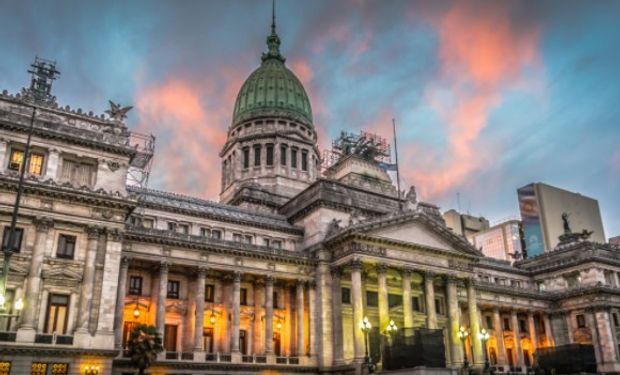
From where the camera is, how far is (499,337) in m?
75.6

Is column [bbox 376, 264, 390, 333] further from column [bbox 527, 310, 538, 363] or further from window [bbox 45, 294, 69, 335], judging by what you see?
column [bbox 527, 310, 538, 363]

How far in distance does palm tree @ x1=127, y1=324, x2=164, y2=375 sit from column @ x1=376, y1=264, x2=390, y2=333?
2335 centimetres

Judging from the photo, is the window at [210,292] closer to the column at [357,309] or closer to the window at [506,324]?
the column at [357,309]

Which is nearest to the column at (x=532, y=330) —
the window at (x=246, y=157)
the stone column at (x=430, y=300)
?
the stone column at (x=430, y=300)

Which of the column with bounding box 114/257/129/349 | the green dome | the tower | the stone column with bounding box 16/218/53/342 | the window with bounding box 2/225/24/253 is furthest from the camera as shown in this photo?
the green dome

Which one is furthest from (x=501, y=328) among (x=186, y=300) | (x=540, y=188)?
(x=540, y=188)

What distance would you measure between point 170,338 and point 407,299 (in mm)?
24441

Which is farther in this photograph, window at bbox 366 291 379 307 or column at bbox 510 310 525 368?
column at bbox 510 310 525 368

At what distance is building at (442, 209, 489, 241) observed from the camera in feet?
452

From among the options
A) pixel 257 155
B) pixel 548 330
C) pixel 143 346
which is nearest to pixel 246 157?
pixel 257 155

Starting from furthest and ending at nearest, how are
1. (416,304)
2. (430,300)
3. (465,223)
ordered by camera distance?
(465,223) → (416,304) → (430,300)

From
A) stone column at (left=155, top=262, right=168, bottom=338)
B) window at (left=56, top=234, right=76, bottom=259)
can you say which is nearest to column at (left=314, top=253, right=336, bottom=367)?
stone column at (left=155, top=262, right=168, bottom=338)

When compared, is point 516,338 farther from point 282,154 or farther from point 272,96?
point 272,96

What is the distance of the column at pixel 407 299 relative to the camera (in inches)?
2320
